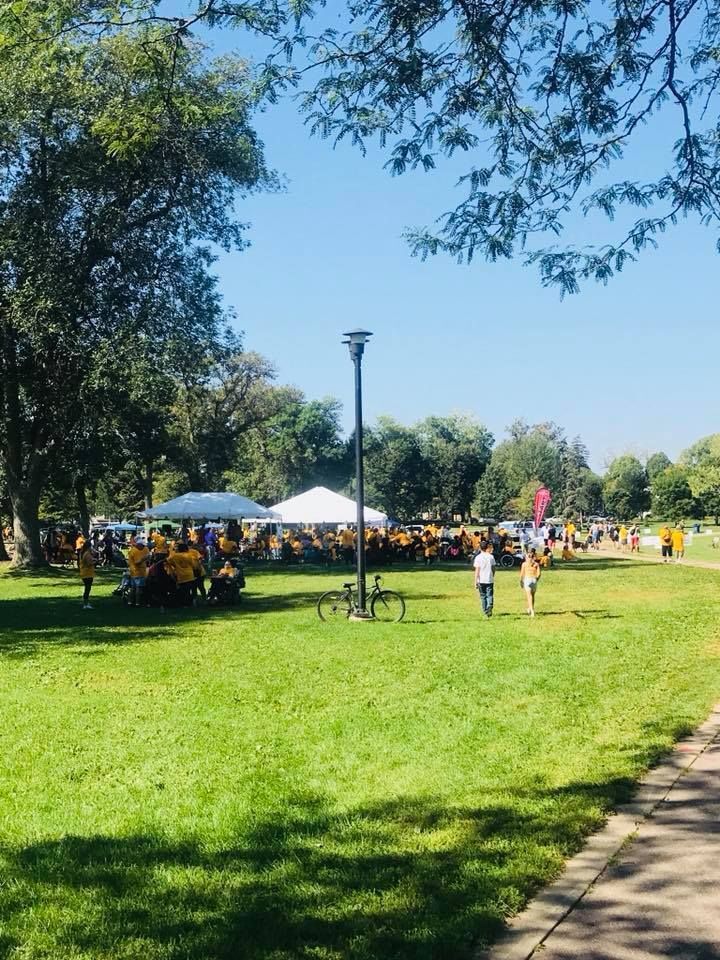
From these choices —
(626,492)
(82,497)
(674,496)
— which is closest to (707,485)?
(674,496)

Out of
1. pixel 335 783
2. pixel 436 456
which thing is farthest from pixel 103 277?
pixel 436 456

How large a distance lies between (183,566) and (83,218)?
47.4 ft

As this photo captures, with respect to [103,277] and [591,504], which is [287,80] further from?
[591,504]

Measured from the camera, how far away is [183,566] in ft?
66.9

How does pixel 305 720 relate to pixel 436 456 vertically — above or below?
below

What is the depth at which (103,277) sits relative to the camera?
30156 mm

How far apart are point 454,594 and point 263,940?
18.8 m

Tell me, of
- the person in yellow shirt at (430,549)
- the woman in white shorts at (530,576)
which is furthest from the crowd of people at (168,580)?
the person in yellow shirt at (430,549)

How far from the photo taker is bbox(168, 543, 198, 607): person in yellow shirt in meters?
20.3

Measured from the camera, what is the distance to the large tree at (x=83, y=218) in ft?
89.9

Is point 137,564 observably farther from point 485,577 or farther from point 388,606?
point 485,577

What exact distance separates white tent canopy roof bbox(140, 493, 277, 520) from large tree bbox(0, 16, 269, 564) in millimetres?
4746

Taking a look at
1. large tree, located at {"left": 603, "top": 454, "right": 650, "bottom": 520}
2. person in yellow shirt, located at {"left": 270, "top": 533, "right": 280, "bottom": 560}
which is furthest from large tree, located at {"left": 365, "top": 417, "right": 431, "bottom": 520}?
person in yellow shirt, located at {"left": 270, "top": 533, "right": 280, "bottom": 560}

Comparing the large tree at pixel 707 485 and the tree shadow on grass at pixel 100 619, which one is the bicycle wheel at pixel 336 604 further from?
the large tree at pixel 707 485
